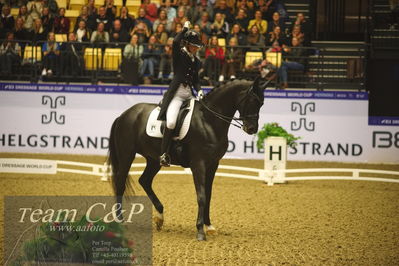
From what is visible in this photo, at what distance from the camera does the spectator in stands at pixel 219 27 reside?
19062 millimetres

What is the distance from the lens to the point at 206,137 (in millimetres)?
9375

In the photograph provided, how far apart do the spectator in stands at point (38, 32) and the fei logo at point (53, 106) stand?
232 cm

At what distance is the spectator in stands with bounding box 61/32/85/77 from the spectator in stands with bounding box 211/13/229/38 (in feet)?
11.7

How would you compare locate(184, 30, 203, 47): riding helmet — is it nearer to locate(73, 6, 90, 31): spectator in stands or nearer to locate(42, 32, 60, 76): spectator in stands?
locate(42, 32, 60, 76): spectator in stands

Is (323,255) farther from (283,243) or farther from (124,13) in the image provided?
(124,13)

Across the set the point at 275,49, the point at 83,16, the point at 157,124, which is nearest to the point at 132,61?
the point at 83,16

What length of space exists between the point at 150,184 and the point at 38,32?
36.1 ft

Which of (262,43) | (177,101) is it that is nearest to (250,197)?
(177,101)

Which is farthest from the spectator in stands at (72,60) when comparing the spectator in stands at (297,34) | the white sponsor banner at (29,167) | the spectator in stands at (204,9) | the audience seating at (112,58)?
the spectator in stands at (297,34)

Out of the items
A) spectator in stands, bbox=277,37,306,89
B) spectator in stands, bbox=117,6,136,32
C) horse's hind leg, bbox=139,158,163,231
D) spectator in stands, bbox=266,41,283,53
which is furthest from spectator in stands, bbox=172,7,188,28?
horse's hind leg, bbox=139,158,163,231

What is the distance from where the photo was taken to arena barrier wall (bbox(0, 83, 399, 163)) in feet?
57.5

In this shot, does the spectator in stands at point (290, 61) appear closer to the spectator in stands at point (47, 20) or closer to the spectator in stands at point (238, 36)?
the spectator in stands at point (238, 36)

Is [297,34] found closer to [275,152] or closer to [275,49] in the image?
[275,49]

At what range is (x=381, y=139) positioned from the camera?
17.5 m
